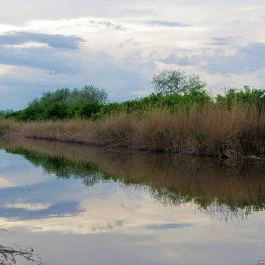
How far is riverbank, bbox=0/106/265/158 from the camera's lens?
51.5 ft

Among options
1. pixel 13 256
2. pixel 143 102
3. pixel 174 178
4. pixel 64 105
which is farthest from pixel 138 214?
pixel 64 105

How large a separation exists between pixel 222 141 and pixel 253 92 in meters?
4.45

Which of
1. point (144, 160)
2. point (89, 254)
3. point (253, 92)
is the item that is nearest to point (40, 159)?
point (144, 160)

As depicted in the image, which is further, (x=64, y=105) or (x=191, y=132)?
(x=64, y=105)

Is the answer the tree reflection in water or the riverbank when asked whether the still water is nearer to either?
the tree reflection in water

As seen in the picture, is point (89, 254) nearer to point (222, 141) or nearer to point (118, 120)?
point (222, 141)

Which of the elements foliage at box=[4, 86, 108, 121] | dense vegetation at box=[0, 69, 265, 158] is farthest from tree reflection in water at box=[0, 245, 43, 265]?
foliage at box=[4, 86, 108, 121]

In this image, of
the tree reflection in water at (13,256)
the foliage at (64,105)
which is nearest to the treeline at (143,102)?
the foliage at (64,105)

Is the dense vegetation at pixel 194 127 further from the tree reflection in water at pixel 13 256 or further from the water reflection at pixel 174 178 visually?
the tree reflection in water at pixel 13 256

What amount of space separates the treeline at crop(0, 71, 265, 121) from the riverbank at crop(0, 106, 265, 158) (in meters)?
0.72

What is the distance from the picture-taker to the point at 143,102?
2852 centimetres

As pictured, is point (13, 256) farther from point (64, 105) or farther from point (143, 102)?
point (64, 105)

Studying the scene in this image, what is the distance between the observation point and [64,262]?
5074mm

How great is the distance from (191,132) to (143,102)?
1157cm
